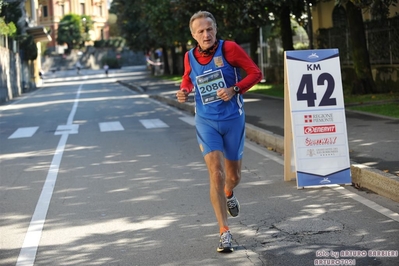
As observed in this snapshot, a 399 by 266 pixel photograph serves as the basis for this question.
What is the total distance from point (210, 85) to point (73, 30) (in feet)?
384

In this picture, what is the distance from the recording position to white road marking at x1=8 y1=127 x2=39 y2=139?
58.5 ft

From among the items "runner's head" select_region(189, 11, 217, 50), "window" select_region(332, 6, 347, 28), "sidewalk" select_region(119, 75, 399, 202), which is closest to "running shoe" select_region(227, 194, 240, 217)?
"runner's head" select_region(189, 11, 217, 50)

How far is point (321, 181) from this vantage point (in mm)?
9031

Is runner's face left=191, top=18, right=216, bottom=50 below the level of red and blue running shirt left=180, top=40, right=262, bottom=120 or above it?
above

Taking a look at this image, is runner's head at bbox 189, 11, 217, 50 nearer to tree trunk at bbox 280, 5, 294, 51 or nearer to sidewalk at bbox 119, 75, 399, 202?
sidewalk at bbox 119, 75, 399, 202

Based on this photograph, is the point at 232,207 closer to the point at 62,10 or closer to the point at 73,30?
the point at 62,10

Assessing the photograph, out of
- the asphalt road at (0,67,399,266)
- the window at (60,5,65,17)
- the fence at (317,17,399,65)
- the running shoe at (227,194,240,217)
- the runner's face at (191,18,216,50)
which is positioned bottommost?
the asphalt road at (0,67,399,266)

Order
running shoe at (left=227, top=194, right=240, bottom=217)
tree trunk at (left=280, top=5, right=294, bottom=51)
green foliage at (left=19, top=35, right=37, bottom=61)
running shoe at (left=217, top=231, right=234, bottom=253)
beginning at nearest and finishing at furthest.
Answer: running shoe at (left=217, top=231, right=234, bottom=253), running shoe at (left=227, top=194, right=240, bottom=217), tree trunk at (left=280, top=5, right=294, bottom=51), green foliage at (left=19, top=35, right=37, bottom=61)

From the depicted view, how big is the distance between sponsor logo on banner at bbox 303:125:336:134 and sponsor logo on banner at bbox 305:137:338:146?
0.29 feet

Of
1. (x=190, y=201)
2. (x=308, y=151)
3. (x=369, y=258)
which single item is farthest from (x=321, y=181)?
(x=369, y=258)

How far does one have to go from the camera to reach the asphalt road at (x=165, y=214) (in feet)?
20.3

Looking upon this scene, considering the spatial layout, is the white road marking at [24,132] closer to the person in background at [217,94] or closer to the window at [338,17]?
the person in background at [217,94]

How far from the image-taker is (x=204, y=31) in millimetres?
6422

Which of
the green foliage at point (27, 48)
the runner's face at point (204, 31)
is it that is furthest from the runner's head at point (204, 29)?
the green foliage at point (27, 48)
